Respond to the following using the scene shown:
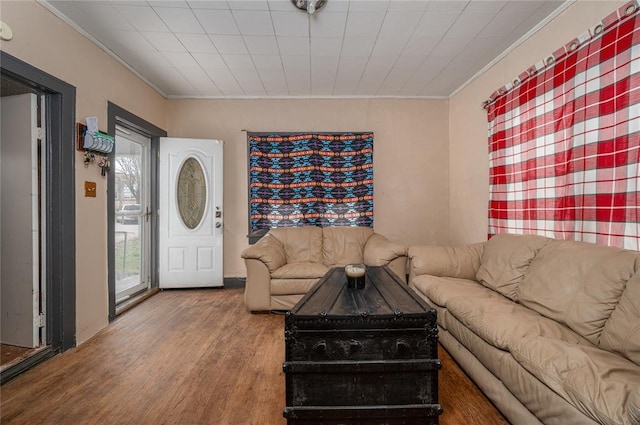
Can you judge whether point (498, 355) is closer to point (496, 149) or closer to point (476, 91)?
point (496, 149)

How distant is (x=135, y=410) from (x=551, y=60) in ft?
12.3

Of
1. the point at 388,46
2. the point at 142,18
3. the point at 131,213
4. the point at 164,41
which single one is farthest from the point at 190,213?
the point at 388,46

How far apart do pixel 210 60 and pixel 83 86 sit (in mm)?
1178

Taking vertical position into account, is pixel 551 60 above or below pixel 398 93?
below

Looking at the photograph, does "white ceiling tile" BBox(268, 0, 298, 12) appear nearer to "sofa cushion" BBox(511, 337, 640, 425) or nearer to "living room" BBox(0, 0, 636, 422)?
"living room" BBox(0, 0, 636, 422)

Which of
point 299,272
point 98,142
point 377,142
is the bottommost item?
point 299,272

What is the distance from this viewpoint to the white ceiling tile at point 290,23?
96.0 inches

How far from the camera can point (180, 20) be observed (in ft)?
8.20

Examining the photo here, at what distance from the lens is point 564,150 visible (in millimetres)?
2287

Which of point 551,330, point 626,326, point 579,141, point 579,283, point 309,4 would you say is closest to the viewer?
point 626,326

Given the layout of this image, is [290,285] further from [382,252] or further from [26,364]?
[26,364]

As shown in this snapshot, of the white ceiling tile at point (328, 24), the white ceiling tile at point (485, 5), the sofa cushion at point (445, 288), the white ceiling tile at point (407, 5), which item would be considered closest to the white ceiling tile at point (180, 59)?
the white ceiling tile at point (328, 24)

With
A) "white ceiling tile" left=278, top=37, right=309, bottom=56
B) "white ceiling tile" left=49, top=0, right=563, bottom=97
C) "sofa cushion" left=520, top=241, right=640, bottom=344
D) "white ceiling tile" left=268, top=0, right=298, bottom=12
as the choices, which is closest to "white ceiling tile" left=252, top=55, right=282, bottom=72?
"white ceiling tile" left=49, top=0, right=563, bottom=97

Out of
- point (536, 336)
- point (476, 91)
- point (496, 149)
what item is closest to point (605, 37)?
point (496, 149)
